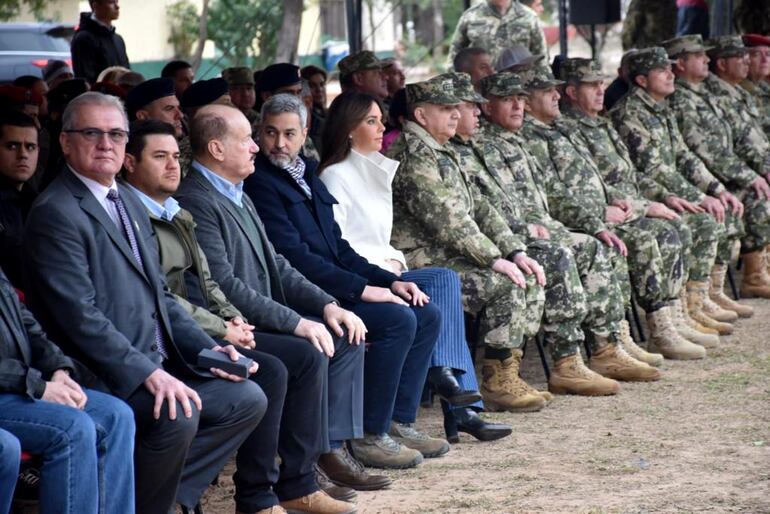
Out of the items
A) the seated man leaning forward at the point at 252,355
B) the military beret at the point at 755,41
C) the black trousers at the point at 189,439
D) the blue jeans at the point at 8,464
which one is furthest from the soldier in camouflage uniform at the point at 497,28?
the blue jeans at the point at 8,464

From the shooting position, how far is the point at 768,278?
941 cm

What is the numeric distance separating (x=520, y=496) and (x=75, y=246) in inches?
76.8

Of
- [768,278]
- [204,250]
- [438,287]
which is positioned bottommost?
[768,278]

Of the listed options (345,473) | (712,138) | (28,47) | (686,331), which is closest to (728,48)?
(712,138)

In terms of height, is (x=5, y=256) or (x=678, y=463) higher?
(x=5, y=256)

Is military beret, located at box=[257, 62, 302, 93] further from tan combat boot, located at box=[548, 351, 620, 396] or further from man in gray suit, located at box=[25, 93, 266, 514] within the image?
man in gray suit, located at box=[25, 93, 266, 514]

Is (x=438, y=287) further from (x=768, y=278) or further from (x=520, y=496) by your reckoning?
(x=768, y=278)

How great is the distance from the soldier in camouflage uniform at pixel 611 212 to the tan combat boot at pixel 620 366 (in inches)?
24.9

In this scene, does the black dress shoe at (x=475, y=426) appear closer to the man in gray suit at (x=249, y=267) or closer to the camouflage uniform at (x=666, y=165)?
the man in gray suit at (x=249, y=267)

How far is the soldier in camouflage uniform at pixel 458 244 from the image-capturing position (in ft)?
20.6

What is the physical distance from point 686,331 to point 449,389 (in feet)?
8.50

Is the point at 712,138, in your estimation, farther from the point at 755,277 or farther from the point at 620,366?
the point at 620,366

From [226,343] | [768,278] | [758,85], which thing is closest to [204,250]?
[226,343]

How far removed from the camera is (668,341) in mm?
7664
